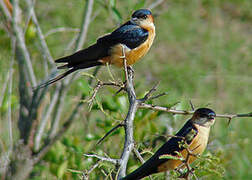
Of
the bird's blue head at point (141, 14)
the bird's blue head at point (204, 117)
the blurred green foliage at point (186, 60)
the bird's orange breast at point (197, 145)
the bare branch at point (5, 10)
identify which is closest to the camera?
the bird's orange breast at point (197, 145)

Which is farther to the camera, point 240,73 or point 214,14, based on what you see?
point 214,14

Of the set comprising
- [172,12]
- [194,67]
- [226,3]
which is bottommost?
[194,67]

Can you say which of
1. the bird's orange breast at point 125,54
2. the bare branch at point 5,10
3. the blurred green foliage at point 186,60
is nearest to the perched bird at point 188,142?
the bird's orange breast at point 125,54

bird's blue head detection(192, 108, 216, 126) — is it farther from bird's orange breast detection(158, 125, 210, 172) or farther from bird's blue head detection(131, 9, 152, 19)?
bird's blue head detection(131, 9, 152, 19)

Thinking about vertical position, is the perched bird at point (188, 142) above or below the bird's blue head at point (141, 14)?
below

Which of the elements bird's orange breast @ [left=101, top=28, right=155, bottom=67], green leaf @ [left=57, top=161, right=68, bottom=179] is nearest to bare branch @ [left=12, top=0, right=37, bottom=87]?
green leaf @ [left=57, top=161, right=68, bottom=179]

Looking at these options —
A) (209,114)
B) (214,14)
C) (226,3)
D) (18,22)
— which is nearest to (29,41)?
(18,22)

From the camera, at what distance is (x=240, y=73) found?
26.9 ft

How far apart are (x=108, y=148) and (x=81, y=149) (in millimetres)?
258

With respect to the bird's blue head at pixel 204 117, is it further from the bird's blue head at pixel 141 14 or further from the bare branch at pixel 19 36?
the bare branch at pixel 19 36

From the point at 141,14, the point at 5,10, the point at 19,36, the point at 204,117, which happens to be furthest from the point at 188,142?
the point at 5,10

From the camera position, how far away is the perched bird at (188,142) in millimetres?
2611

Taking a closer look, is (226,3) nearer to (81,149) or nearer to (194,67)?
(194,67)

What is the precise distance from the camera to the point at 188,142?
9.98 feet
